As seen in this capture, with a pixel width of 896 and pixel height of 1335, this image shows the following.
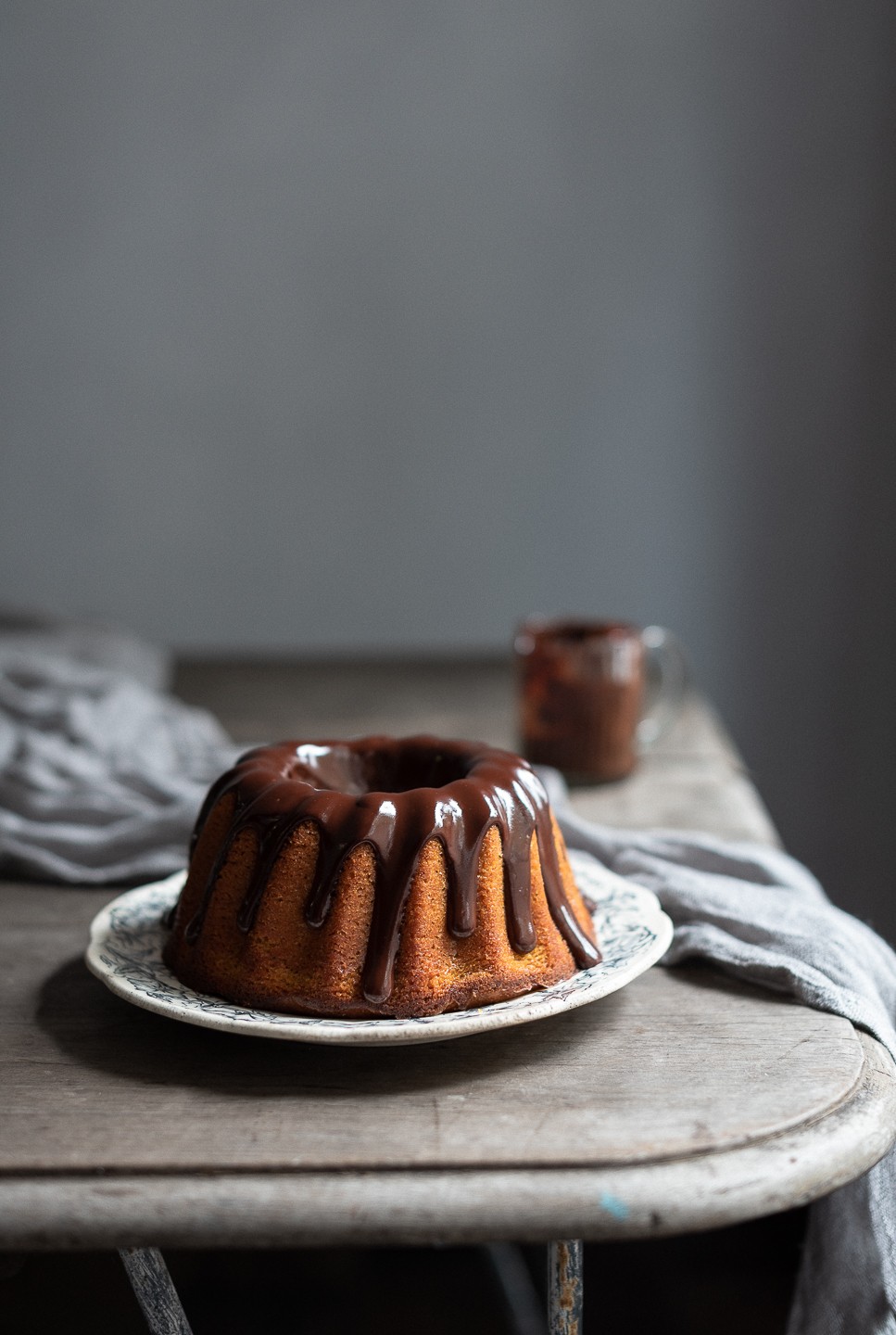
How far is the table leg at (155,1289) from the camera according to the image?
70cm

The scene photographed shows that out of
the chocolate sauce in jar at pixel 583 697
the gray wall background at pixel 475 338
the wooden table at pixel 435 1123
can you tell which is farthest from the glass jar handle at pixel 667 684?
the gray wall background at pixel 475 338

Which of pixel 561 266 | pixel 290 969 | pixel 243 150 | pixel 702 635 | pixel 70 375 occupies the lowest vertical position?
pixel 702 635

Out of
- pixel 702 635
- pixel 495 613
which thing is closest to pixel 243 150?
pixel 495 613

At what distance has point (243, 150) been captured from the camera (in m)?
2.46

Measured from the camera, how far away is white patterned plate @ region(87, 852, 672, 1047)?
2.04 ft

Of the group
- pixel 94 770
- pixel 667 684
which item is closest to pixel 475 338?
pixel 667 684

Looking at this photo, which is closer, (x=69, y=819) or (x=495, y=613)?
(x=69, y=819)

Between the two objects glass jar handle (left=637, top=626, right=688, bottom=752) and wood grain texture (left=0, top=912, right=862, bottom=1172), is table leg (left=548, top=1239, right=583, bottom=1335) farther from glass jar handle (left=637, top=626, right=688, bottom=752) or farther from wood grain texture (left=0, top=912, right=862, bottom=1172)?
glass jar handle (left=637, top=626, right=688, bottom=752)

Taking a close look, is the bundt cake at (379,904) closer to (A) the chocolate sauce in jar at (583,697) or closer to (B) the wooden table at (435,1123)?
(B) the wooden table at (435,1123)

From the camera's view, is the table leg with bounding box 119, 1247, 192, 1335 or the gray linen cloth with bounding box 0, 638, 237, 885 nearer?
the table leg with bounding box 119, 1247, 192, 1335

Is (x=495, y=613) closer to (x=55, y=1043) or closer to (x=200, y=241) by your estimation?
(x=200, y=241)

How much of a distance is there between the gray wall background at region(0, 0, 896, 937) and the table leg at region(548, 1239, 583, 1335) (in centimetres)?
184

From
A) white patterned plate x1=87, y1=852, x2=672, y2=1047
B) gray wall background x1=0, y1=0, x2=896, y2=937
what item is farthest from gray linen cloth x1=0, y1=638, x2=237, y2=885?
gray wall background x1=0, y1=0, x2=896, y2=937

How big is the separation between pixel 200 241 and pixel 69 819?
1706mm
